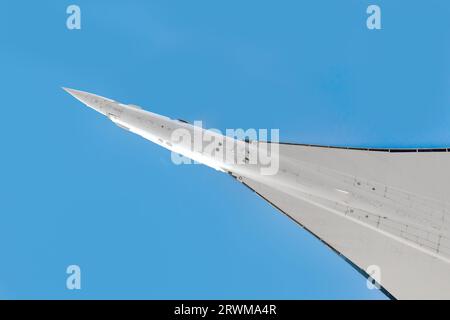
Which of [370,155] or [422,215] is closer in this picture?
[422,215]

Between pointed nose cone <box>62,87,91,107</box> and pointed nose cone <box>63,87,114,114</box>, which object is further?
pointed nose cone <box>62,87,91,107</box>

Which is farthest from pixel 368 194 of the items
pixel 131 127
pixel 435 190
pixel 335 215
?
pixel 131 127

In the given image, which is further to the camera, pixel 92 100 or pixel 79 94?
pixel 79 94

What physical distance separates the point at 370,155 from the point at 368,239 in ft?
11.8

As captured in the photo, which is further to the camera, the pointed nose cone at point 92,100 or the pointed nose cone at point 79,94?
the pointed nose cone at point 79,94

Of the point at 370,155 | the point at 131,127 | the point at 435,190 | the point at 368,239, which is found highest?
the point at 131,127

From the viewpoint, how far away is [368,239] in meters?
15.6

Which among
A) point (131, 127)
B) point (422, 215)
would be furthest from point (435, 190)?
point (131, 127)

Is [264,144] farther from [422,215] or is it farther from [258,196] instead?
[422,215]

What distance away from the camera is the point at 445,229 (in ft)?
47.8

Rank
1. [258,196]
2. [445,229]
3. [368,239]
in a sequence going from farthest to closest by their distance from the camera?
[258,196] → [368,239] → [445,229]

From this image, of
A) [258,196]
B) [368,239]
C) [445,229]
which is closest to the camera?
[445,229]

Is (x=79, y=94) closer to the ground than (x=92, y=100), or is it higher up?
higher up

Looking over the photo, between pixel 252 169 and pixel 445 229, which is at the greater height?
pixel 252 169
